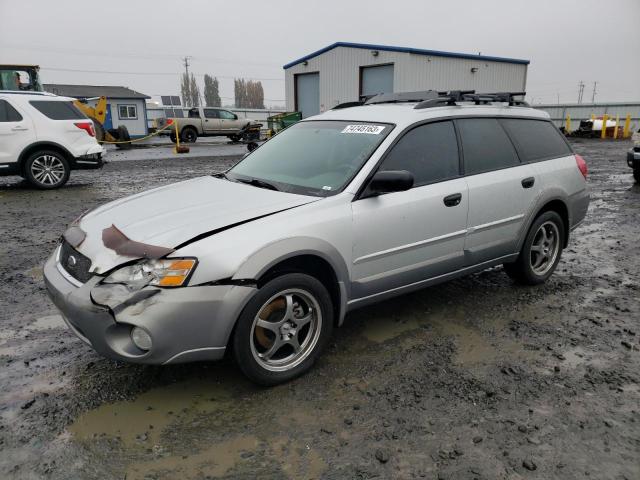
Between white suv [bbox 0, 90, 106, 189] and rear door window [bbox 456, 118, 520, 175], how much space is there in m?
8.94

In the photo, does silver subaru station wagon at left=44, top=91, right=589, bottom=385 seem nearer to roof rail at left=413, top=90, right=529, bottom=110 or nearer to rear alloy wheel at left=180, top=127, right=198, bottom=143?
roof rail at left=413, top=90, right=529, bottom=110

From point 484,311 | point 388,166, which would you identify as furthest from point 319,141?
point 484,311

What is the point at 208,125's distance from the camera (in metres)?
28.1

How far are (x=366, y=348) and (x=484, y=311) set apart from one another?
1291 millimetres

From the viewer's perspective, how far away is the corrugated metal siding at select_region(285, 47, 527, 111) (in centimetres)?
2286

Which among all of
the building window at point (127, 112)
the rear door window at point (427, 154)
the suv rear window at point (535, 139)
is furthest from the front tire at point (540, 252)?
the building window at point (127, 112)

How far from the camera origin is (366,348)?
3588 mm

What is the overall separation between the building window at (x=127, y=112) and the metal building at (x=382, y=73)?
13.3 meters

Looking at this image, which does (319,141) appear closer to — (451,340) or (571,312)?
(451,340)

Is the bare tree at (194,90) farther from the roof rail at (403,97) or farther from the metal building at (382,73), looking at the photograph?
the roof rail at (403,97)

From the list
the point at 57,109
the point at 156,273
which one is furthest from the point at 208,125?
the point at 156,273

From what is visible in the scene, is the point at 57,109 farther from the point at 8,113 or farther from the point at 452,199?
the point at 452,199

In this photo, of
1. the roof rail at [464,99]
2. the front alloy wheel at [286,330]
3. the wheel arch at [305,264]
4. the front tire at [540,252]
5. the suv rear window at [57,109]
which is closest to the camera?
the wheel arch at [305,264]

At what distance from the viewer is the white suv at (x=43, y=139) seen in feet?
31.9
